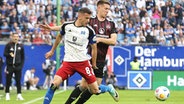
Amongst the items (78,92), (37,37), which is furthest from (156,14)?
(78,92)

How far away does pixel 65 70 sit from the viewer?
13188 millimetres

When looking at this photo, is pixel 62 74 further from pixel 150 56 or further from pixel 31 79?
pixel 150 56

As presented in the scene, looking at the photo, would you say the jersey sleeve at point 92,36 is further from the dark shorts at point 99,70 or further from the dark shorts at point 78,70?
the dark shorts at point 99,70

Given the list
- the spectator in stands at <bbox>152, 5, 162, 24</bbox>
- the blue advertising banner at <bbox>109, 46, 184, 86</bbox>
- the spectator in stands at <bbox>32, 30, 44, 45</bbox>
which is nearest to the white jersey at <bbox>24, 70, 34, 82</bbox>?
the spectator in stands at <bbox>32, 30, 44, 45</bbox>

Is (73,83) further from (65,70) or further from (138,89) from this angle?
(65,70)

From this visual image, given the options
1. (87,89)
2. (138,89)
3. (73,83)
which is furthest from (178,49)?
(87,89)

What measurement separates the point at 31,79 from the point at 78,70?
15.4 meters

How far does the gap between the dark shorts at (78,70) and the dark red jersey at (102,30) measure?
35.5 inches

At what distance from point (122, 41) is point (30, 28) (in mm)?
4798

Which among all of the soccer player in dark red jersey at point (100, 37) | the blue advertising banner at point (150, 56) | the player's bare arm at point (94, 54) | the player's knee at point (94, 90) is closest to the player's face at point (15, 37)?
the soccer player in dark red jersey at point (100, 37)

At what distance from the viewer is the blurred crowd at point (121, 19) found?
30516 mm

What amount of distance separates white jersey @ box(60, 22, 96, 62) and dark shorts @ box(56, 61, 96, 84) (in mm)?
101

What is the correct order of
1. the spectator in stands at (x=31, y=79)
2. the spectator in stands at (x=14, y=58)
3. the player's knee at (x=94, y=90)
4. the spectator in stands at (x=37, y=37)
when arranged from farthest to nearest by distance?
the spectator in stands at (x=37, y=37) → the spectator in stands at (x=31, y=79) → the spectator in stands at (x=14, y=58) → the player's knee at (x=94, y=90)

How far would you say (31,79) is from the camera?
28453 mm
